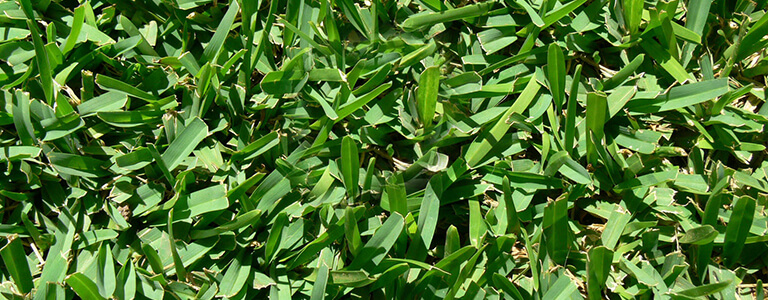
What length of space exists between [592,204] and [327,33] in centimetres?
76

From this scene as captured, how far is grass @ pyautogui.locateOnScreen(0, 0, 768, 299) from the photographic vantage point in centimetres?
145

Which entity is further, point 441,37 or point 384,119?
point 441,37

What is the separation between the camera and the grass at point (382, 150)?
1.45 metres

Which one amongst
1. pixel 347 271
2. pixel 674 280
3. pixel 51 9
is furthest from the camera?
pixel 51 9

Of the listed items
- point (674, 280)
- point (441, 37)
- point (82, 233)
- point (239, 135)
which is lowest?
point (674, 280)

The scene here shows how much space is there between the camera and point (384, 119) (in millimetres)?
1538

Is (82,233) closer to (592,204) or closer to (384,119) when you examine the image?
(384,119)

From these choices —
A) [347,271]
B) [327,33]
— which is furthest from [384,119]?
[347,271]

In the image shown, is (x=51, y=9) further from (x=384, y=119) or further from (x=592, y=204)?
(x=592, y=204)

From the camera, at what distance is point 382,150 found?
5.18 ft

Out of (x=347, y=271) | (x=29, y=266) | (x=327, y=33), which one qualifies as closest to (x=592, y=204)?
(x=347, y=271)

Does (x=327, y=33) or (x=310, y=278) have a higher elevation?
(x=327, y=33)

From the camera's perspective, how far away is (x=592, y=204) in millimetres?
1561

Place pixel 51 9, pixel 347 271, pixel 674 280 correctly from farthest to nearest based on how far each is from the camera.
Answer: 1. pixel 51 9
2. pixel 674 280
3. pixel 347 271
